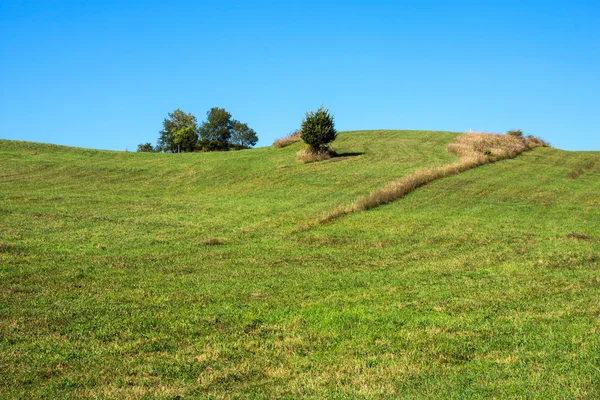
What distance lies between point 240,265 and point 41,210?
1685 centimetres

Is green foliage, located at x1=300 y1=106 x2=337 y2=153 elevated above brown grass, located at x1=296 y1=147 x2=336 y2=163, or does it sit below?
above

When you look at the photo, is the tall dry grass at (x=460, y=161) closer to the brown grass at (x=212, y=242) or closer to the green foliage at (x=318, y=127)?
the brown grass at (x=212, y=242)

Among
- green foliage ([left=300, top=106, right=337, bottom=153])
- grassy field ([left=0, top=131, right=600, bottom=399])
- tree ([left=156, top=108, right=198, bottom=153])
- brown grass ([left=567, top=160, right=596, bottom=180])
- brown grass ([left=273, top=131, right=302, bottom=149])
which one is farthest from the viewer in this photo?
tree ([left=156, top=108, right=198, bottom=153])

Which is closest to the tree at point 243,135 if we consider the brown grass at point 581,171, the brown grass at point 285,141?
the brown grass at point 285,141

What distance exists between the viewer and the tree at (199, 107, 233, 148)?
103 metres

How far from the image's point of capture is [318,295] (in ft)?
51.9

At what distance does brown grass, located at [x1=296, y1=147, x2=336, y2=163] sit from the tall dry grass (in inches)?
480

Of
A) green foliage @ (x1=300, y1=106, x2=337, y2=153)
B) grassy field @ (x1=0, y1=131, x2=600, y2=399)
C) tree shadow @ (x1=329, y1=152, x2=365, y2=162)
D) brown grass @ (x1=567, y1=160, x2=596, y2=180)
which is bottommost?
grassy field @ (x1=0, y1=131, x2=600, y2=399)

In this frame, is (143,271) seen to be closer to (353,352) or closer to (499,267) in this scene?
(353,352)

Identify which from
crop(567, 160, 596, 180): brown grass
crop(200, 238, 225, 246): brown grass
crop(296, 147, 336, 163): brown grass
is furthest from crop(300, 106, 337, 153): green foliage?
crop(200, 238, 225, 246): brown grass

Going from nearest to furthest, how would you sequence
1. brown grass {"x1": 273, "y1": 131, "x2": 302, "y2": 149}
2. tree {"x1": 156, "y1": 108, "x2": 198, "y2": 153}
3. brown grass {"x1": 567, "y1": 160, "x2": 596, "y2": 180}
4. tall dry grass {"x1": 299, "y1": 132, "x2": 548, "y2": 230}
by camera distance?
tall dry grass {"x1": 299, "y1": 132, "x2": 548, "y2": 230}
brown grass {"x1": 567, "y1": 160, "x2": 596, "y2": 180}
brown grass {"x1": 273, "y1": 131, "x2": 302, "y2": 149}
tree {"x1": 156, "y1": 108, "x2": 198, "y2": 153}

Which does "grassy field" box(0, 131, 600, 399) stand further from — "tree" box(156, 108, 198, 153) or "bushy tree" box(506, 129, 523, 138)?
"tree" box(156, 108, 198, 153)

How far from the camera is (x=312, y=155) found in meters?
53.6

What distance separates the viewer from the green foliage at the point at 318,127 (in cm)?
5231
